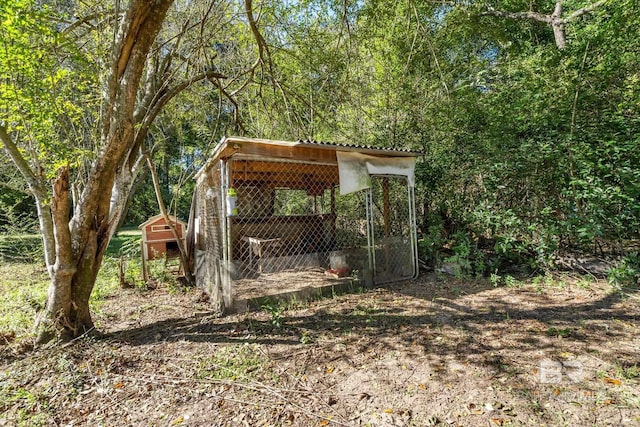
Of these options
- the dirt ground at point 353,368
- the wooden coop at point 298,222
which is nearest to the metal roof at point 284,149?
the wooden coop at point 298,222

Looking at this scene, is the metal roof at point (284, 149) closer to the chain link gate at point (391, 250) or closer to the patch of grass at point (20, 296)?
the chain link gate at point (391, 250)

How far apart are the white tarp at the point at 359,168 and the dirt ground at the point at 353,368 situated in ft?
5.78

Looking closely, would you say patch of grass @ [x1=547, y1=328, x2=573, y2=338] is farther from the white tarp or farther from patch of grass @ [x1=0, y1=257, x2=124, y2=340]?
patch of grass @ [x1=0, y1=257, x2=124, y2=340]

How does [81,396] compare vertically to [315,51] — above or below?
below

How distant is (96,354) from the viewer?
282 cm

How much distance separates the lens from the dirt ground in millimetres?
1933

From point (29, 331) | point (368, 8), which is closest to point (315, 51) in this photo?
point (368, 8)

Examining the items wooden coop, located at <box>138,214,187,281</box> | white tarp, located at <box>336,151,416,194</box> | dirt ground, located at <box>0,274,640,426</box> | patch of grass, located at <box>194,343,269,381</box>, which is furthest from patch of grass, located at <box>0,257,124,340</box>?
white tarp, located at <box>336,151,416,194</box>

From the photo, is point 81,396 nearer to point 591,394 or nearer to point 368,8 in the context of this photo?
point 591,394

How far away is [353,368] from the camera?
2494mm

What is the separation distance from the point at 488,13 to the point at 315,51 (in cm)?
433

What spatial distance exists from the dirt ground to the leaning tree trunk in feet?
1.17

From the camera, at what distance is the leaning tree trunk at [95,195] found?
9.26ft

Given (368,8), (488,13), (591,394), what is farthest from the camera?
(488,13)
